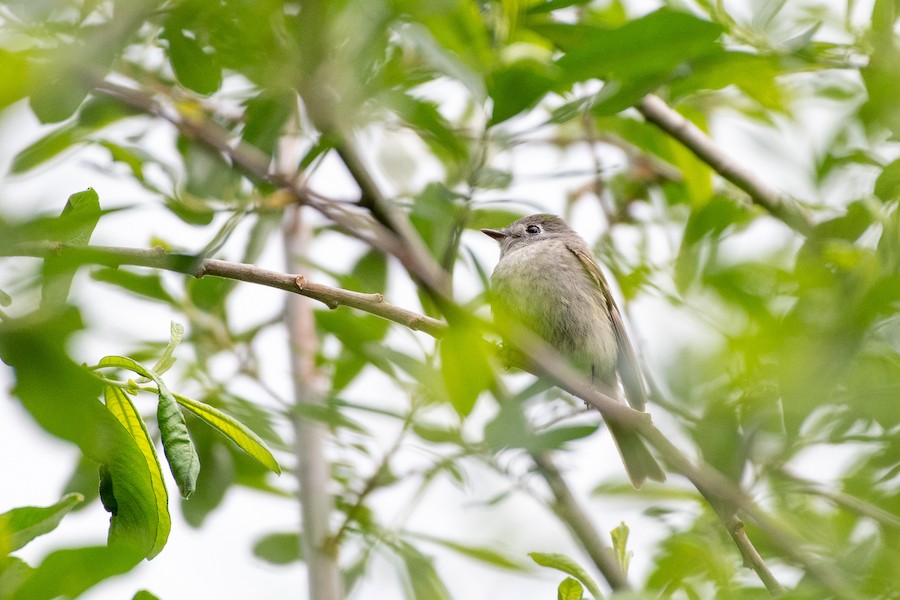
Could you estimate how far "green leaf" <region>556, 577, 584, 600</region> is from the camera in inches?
76.6

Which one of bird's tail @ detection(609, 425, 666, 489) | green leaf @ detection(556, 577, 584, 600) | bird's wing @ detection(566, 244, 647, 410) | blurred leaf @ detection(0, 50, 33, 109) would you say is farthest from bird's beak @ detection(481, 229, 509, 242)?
blurred leaf @ detection(0, 50, 33, 109)

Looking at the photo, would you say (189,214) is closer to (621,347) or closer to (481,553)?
(481,553)

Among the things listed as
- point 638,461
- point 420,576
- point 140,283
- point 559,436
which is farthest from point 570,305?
point 559,436

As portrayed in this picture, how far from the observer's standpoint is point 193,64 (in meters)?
2.58

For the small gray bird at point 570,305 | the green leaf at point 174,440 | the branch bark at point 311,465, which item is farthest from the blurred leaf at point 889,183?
the small gray bird at point 570,305

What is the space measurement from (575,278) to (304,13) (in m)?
3.43

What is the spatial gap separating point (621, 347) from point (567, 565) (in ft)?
10.1

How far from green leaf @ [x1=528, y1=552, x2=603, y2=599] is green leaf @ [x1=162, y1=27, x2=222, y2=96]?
144 centimetres

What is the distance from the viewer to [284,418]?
10.5ft

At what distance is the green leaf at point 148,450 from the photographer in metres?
1.70

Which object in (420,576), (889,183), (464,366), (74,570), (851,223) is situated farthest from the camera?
(420,576)

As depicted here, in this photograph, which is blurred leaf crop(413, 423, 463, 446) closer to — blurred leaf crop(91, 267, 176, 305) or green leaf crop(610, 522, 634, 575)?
green leaf crop(610, 522, 634, 575)

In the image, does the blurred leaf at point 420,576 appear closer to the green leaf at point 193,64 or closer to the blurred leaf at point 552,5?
the green leaf at point 193,64

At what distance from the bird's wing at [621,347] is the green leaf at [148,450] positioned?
2.64 metres
